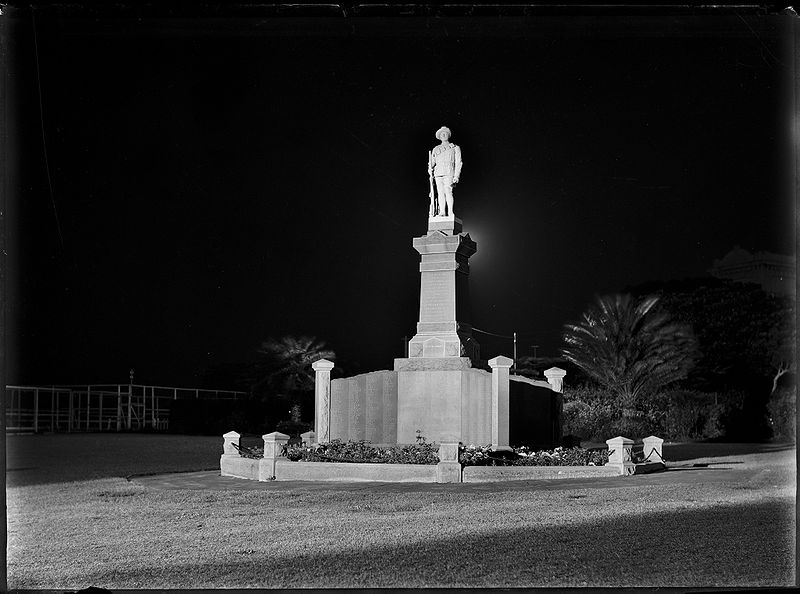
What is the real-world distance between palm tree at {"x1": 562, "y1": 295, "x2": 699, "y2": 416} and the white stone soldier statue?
19.2 meters

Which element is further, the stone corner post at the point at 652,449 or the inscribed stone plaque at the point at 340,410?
the stone corner post at the point at 652,449

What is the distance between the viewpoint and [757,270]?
5334cm

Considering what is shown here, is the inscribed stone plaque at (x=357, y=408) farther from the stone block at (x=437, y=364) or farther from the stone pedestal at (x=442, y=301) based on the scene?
the stone pedestal at (x=442, y=301)

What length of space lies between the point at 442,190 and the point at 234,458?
7.48 meters

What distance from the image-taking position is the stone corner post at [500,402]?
19984 mm

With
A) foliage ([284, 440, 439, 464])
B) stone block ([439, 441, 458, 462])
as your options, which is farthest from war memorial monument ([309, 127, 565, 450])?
stone block ([439, 441, 458, 462])

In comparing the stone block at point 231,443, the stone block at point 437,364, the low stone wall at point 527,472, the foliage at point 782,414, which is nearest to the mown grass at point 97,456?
the stone block at point 231,443

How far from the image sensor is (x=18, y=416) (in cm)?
3750

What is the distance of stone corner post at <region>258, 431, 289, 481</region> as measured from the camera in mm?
17906

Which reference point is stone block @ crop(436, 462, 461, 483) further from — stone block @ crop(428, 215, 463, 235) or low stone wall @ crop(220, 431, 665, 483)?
stone block @ crop(428, 215, 463, 235)

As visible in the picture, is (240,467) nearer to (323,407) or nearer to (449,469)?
(323,407)

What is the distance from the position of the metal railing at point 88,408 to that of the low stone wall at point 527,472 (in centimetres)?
2408

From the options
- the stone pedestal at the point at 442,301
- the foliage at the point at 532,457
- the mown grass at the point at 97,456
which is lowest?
the mown grass at the point at 97,456

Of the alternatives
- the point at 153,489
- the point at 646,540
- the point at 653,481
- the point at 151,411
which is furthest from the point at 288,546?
the point at 151,411
